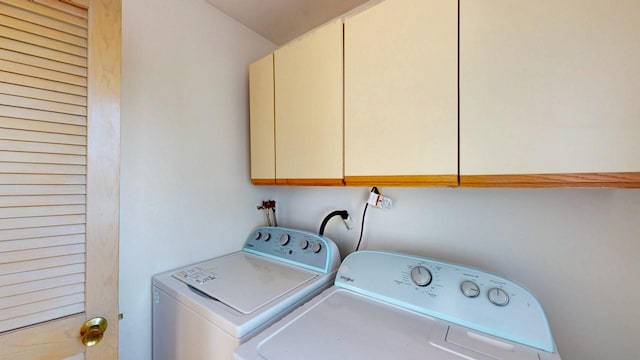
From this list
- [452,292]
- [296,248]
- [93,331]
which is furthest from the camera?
[296,248]

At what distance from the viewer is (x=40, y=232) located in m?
0.70

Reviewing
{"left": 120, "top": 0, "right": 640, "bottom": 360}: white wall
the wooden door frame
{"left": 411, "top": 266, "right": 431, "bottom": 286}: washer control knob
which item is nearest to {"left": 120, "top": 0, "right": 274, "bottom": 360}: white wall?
{"left": 120, "top": 0, "right": 640, "bottom": 360}: white wall

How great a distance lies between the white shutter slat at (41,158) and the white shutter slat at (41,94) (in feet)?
0.56

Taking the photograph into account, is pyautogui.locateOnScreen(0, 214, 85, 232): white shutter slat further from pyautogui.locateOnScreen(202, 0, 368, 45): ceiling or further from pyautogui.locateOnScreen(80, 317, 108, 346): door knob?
pyautogui.locateOnScreen(202, 0, 368, 45): ceiling

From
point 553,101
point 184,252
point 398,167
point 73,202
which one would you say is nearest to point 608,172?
point 553,101

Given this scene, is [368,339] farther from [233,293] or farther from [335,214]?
[335,214]

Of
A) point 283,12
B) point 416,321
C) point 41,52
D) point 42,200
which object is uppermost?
point 283,12

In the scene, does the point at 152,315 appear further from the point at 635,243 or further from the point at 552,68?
the point at 635,243

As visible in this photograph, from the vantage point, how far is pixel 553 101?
66 centimetres

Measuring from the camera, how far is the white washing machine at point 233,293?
33.2 inches

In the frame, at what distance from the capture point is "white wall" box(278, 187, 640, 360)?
2.61 ft

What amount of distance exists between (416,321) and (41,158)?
1.35 m

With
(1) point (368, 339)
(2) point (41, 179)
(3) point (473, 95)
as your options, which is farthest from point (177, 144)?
(3) point (473, 95)

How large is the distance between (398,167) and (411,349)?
613 mm
